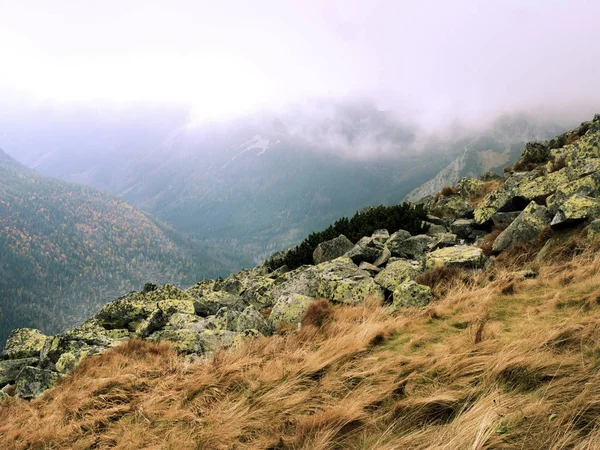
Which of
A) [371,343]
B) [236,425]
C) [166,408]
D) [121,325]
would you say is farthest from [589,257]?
[121,325]

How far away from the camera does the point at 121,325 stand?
14055 millimetres

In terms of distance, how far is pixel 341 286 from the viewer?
978 cm

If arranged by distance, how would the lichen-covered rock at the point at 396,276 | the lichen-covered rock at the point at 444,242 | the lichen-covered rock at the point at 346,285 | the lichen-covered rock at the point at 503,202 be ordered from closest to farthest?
the lichen-covered rock at the point at 346,285 → the lichen-covered rock at the point at 396,276 → the lichen-covered rock at the point at 444,242 → the lichen-covered rock at the point at 503,202

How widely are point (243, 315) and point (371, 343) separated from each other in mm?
5066

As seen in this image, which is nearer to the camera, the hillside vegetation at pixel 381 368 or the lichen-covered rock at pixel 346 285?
the hillside vegetation at pixel 381 368

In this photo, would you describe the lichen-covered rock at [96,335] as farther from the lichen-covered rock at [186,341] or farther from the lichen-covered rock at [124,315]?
the lichen-covered rock at [186,341]

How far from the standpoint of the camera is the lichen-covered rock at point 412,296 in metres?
7.32

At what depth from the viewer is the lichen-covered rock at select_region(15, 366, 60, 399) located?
9070mm

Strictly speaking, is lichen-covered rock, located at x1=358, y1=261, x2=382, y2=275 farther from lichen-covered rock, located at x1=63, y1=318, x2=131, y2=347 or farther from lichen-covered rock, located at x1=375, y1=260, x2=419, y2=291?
lichen-covered rock, located at x1=63, y1=318, x2=131, y2=347

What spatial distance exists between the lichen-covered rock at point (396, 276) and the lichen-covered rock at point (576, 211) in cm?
443

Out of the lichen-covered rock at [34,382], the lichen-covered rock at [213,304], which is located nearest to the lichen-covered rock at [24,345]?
the lichen-covered rock at [34,382]

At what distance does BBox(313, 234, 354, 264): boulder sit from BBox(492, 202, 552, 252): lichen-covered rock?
23.8ft

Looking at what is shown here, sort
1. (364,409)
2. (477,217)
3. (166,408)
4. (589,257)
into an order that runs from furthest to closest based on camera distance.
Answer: (477,217) < (589,257) < (166,408) < (364,409)

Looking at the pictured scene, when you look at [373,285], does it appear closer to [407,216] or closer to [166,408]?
[166,408]
